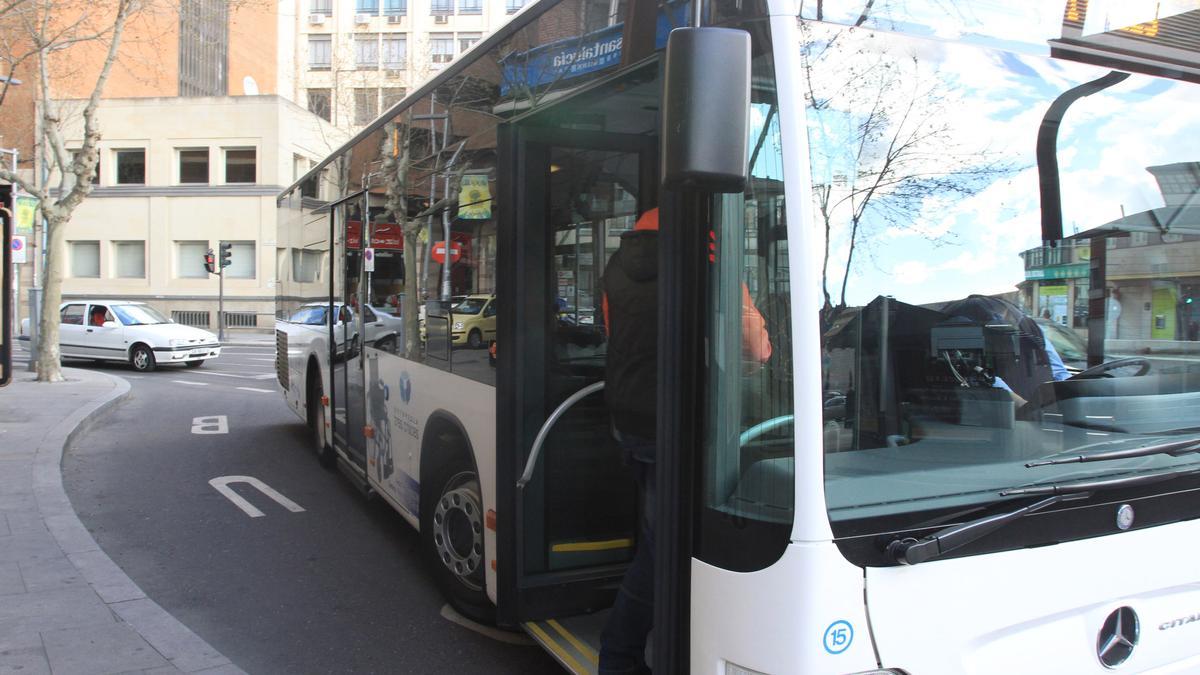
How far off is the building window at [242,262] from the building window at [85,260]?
6.18 meters

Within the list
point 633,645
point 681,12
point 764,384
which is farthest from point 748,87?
point 633,645

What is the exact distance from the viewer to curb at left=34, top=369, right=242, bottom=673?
400 centimetres

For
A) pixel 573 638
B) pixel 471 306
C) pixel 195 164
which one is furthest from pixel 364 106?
pixel 573 638

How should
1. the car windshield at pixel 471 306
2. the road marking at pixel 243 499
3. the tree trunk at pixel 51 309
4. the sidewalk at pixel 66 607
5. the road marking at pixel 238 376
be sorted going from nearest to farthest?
the sidewalk at pixel 66 607
the car windshield at pixel 471 306
the road marking at pixel 243 499
the tree trunk at pixel 51 309
the road marking at pixel 238 376

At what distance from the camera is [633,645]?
3014mm

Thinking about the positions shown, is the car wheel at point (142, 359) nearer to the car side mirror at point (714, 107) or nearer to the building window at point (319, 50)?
the car side mirror at point (714, 107)

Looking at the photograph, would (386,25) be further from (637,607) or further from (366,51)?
(637,607)

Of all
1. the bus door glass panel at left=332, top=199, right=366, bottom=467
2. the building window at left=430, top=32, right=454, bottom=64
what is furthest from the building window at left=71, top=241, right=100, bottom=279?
the bus door glass panel at left=332, top=199, right=366, bottom=467

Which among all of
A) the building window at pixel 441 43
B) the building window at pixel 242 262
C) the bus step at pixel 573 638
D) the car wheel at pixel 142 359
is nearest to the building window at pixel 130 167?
the building window at pixel 242 262

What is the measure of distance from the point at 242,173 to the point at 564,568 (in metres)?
37.5

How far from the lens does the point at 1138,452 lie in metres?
2.34

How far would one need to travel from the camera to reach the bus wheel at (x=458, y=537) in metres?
→ 4.31

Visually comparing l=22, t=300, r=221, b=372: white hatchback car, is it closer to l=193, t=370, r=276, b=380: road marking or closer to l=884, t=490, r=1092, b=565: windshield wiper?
l=193, t=370, r=276, b=380: road marking

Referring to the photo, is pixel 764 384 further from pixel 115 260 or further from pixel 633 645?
pixel 115 260
